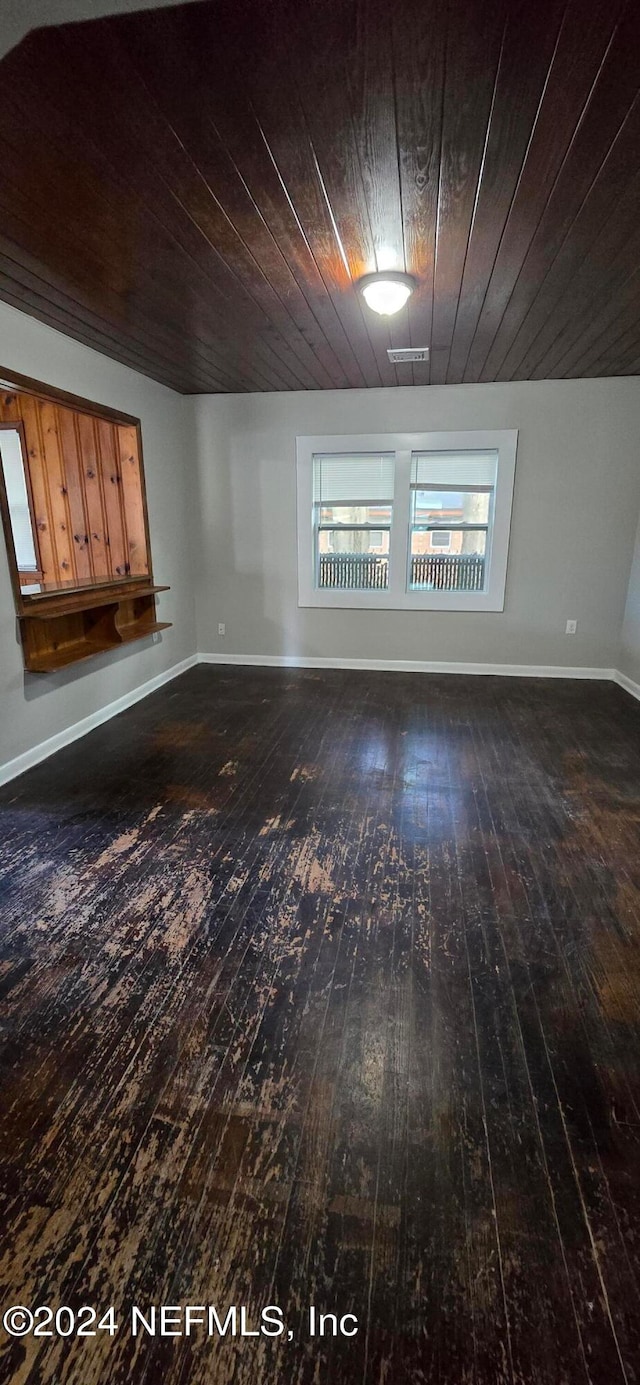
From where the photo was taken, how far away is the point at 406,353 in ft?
12.4

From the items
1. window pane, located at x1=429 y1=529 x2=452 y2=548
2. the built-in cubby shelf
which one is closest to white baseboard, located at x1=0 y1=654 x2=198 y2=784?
the built-in cubby shelf

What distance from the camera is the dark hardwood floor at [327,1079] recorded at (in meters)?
1.01

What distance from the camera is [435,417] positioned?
4777 millimetres

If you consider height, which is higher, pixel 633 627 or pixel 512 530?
pixel 512 530

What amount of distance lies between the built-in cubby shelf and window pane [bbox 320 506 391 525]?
5.28 ft

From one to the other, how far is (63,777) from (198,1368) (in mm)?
2666

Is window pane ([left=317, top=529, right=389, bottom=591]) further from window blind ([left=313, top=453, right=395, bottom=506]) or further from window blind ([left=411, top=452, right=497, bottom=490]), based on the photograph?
window blind ([left=411, top=452, right=497, bottom=490])

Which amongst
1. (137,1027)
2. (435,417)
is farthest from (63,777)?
(435,417)

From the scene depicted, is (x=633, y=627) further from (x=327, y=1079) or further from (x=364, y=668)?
(x=327, y=1079)

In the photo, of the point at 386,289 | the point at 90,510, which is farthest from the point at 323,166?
the point at 90,510

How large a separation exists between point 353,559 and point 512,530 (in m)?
1.39

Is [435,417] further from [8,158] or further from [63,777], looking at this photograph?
[63,777]

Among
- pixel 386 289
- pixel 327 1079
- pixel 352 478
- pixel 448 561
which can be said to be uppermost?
pixel 386 289

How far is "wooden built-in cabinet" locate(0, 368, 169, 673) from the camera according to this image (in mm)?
4125
